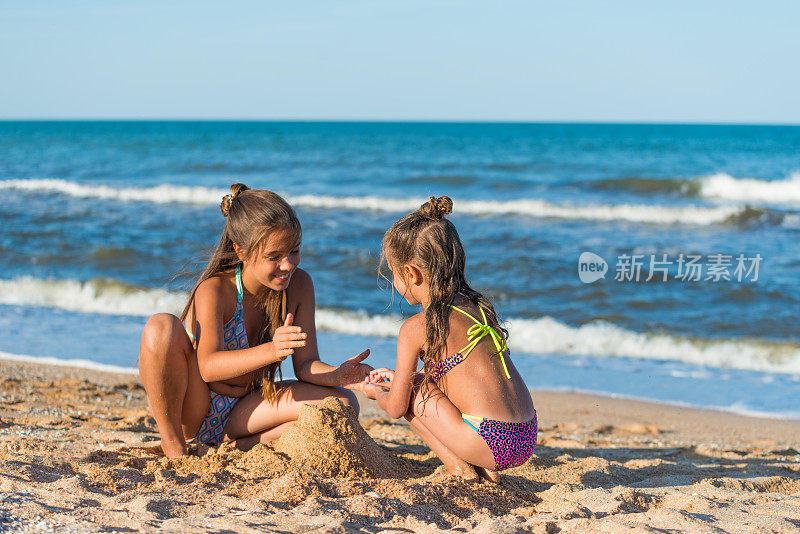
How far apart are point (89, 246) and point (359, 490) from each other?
9.52 metres

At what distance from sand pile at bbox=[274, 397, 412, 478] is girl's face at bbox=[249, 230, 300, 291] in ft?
1.86

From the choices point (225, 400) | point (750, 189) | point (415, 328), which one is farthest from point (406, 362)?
point (750, 189)

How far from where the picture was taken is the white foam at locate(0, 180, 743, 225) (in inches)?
598

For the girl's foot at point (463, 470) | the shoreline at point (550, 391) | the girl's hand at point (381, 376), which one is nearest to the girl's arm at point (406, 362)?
the girl's hand at point (381, 376)

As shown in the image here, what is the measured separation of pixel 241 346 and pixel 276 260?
0.47 metres

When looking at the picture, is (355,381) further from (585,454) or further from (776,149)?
(776,149)

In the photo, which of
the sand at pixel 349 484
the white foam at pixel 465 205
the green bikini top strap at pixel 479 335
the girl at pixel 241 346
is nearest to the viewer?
the sand at pixel 349 484

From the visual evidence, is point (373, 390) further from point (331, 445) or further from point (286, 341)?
point (286, 341)

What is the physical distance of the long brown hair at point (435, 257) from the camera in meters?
2.86

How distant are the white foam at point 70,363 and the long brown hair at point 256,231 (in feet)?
9.92

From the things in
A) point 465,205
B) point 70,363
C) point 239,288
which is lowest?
point 70,363

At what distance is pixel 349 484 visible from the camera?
2799mm

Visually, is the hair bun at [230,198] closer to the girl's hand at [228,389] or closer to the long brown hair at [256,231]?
the long brown hair at [256,231]

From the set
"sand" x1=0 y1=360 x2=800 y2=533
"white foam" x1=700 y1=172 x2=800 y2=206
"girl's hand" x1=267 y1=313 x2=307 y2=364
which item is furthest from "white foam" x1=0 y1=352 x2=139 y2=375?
"white foam" x1=700 y1=172 x2=800 y2=206
